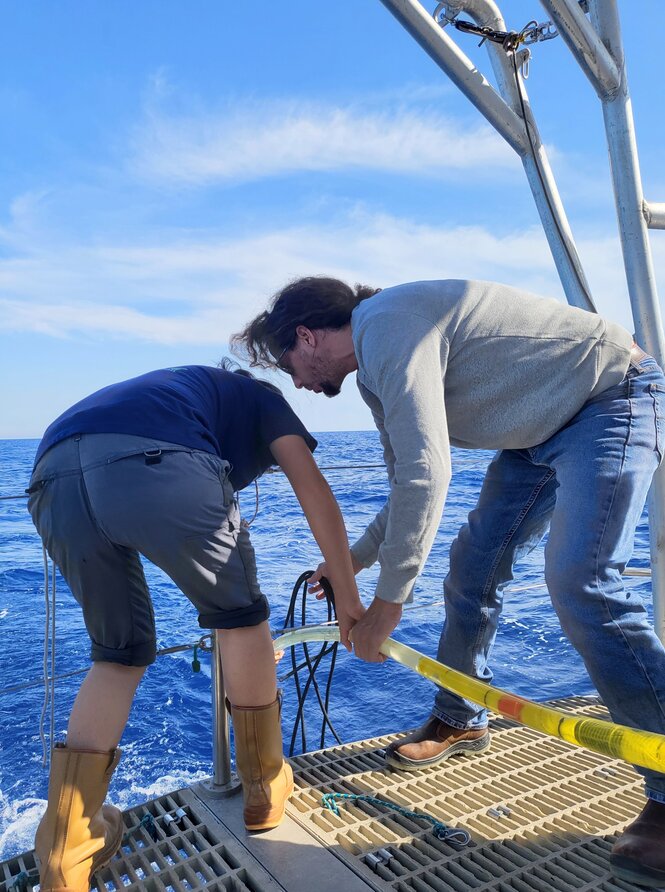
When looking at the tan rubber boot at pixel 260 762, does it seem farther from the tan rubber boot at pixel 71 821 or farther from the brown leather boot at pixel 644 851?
the brown leather boot at pixel 644 851

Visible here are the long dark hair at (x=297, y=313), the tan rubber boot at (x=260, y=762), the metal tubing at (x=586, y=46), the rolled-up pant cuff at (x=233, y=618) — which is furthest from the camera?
the metal tubing at (x=586, y=46)

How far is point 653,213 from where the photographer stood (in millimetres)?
2479

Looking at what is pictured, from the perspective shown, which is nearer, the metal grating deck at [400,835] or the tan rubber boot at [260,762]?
the metal grating deck at [400,835]

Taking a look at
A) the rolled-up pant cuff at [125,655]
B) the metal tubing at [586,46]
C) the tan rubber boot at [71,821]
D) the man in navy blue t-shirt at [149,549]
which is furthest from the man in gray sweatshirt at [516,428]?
the metal tubing at [586,46]

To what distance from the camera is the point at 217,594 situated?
4.73 ft

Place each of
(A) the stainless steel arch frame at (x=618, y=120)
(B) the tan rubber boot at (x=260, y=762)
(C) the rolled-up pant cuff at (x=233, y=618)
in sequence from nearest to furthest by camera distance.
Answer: (C) the rolled-up pant cuff at (x=233, y=618), (B) the tan rubber boot at (x=260, y=762), (A) the stainless steel arch frame at (x=618, y=120)

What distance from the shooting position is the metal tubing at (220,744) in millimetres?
1763

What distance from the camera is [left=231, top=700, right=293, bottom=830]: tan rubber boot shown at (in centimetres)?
157

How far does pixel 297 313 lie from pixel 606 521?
2.82 ft

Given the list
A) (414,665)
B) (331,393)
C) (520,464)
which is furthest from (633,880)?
(331,393)

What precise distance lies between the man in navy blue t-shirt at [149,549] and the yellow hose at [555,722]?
0.20m

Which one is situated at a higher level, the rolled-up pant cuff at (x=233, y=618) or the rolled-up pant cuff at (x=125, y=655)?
the rolled-up pant cuff at (x=233, y=618)

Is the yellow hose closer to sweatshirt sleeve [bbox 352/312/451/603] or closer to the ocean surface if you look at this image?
sweatshirt sleeve [bbox 352/312/451/603]

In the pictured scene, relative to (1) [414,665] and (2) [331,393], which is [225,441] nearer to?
(2) [331,393]
